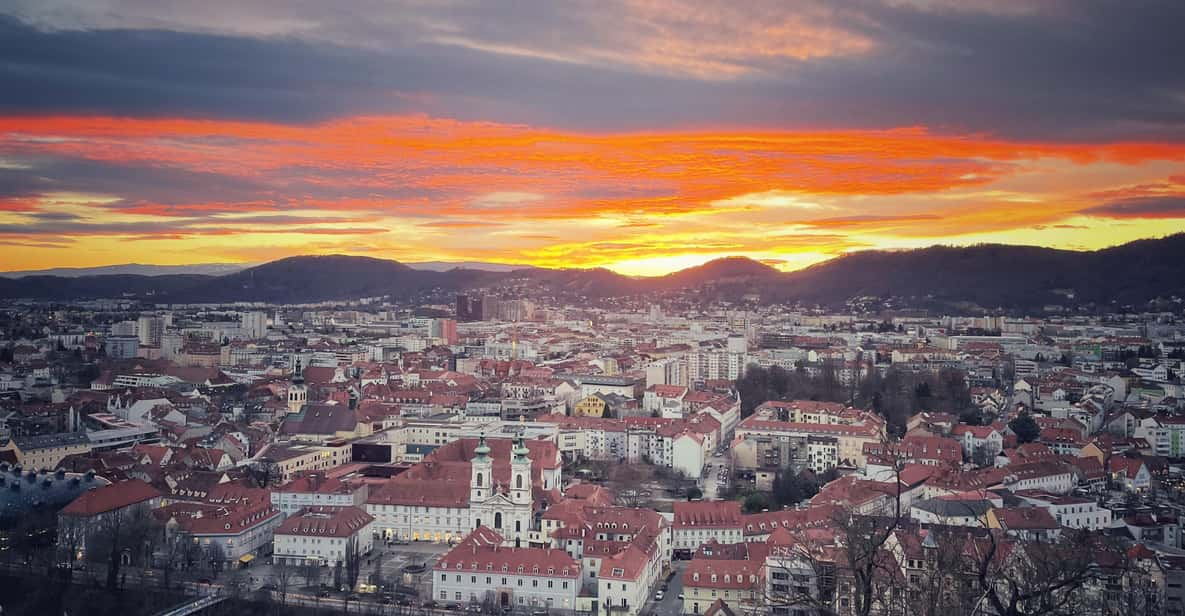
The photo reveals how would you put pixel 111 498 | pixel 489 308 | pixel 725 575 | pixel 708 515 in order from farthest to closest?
1. pixel 489 308
2. pixel 111 498
3. pixel 708 515
4. pixel 725 575

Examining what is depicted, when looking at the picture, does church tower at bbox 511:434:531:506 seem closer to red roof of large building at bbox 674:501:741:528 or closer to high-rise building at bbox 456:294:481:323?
red roof of large building at bbox 674:501:741:528

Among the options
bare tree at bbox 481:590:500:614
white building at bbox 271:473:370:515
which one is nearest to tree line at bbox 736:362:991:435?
white building at bbox 271:473:370:515

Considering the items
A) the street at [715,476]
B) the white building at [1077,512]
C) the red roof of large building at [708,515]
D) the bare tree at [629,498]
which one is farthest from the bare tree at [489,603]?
the white building at [1077,512]

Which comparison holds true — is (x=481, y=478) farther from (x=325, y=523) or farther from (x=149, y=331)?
(x=149, y=331)

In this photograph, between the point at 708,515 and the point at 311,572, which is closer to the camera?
the point at 311,572

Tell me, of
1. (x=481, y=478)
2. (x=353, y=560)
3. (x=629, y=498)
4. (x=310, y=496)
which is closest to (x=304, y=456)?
(x=310, y=496)

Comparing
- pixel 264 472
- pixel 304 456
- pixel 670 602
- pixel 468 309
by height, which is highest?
pixel 468 309

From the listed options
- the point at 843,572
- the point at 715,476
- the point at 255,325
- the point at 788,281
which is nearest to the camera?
the point at 843,572

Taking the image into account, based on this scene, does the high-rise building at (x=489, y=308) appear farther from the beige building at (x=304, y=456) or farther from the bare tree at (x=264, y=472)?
the bare tree at (x=264, y=472)
